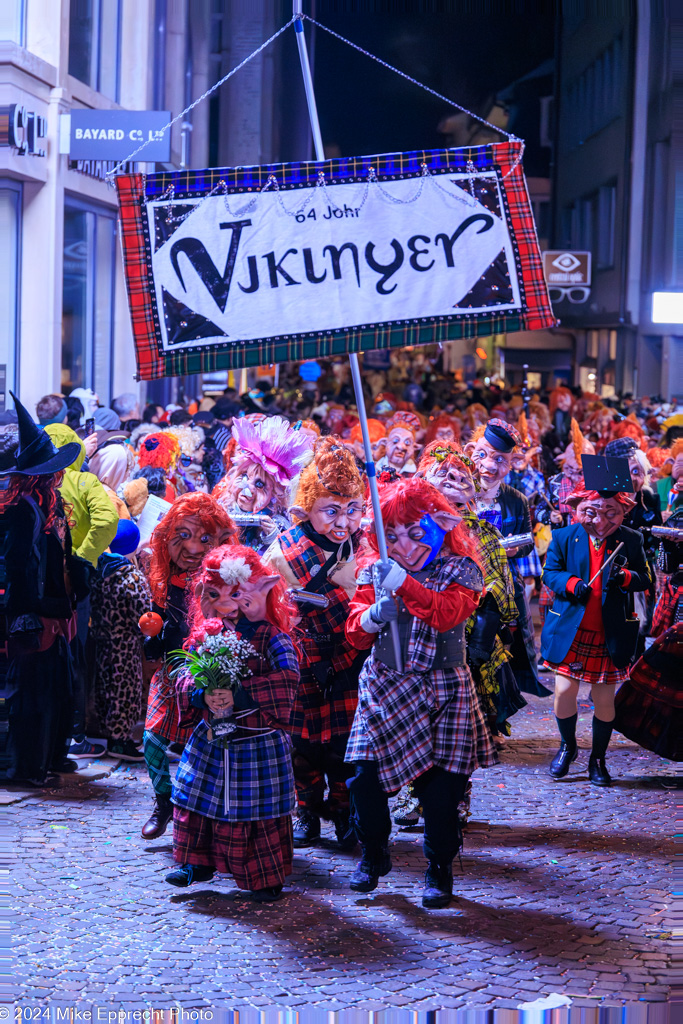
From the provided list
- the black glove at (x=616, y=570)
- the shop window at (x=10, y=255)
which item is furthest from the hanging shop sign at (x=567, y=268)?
the black glove at (x=616, y=570)

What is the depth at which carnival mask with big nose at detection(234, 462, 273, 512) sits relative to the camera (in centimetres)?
677

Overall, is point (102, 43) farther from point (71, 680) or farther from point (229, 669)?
point (229, 669)

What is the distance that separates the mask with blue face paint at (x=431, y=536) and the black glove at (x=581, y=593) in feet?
7.08

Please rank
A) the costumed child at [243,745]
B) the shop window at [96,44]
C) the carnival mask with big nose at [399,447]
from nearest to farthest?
1. the costumed child at [243,745]
2. the carnival mask with big nose at [399,447]
3. the shop window at [96,44]

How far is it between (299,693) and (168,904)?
1163 millimetres

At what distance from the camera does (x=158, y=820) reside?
5.87 metres

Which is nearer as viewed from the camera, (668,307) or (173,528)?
(173,528)

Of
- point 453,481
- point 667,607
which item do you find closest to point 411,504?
point 453,481

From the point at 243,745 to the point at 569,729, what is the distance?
2770mm

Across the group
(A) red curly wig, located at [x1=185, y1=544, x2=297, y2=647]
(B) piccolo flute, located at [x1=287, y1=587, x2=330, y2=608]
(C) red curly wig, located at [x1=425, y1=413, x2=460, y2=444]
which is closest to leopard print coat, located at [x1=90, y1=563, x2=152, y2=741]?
(B) piccolo flute, located at [x1=287, y1=587, x2=330, y2=608]

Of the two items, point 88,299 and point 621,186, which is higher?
point 621,186

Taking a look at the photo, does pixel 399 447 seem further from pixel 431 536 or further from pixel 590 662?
pixel 431 536

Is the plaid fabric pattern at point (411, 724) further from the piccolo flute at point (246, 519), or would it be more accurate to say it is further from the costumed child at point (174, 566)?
the piccolo flute at point (246, 519)

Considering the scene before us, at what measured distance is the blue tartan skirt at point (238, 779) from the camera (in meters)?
4.99
